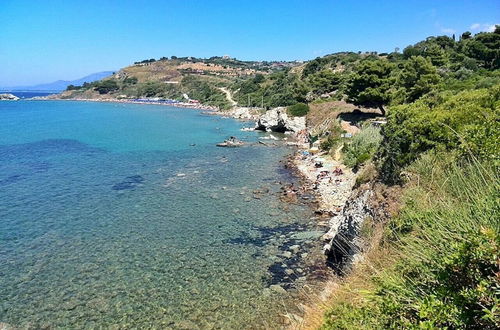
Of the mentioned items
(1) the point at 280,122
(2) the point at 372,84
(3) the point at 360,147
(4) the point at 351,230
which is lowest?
(1) the point at 280,122

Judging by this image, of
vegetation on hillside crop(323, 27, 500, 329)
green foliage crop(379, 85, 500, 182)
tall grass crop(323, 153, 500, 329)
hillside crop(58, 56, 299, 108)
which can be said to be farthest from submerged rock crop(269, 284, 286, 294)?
hillside crop(58, 56, 299, 108)

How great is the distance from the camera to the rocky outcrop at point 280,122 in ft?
189

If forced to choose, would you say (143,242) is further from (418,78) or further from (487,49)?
(487,49)

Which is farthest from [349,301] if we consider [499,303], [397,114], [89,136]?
[89,136]

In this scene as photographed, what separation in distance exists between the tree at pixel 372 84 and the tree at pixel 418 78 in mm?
2717

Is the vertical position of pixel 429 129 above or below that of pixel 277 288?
above

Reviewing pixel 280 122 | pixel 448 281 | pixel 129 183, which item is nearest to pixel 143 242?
pixel 129 183

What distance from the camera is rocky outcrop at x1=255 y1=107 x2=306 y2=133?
57625mm

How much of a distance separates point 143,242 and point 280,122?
148 ft

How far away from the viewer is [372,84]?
143 ft

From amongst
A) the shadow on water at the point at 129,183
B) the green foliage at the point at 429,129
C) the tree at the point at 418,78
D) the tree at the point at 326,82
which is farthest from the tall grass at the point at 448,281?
the tree at the point at 326,82

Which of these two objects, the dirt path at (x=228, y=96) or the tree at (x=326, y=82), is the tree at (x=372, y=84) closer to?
the tree at (x=326, y=82)

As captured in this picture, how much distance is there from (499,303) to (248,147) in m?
41.9

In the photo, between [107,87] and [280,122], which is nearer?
[280,122]
